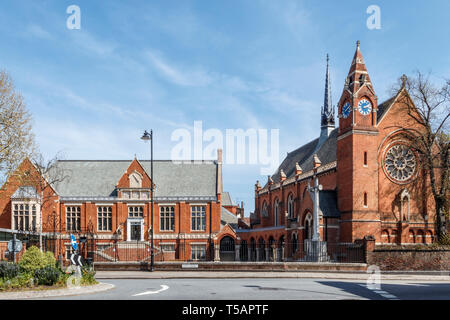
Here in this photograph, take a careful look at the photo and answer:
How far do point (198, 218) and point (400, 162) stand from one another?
2485 cm

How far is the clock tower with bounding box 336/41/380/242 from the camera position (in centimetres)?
3900

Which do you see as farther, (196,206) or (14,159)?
(196,206)

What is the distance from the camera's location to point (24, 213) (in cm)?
5209

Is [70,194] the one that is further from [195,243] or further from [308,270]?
[308,270]

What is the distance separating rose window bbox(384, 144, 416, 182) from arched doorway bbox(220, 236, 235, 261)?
21.7m

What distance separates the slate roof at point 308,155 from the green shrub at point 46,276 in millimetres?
33900

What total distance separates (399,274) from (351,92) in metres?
17.9

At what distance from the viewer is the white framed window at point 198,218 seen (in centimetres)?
5519

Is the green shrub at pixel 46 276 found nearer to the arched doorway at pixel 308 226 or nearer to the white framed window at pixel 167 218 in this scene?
the arched doorway at pixel 308 226

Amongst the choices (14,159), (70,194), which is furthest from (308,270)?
(70,194)

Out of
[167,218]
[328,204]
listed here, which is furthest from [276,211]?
[328,204]

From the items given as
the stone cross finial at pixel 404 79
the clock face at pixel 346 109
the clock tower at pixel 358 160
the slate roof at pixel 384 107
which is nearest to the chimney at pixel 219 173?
the clock tower at pixel 358 160

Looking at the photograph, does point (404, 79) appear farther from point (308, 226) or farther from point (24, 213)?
point (24, 213)

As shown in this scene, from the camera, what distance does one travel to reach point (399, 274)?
2972 centimetres
